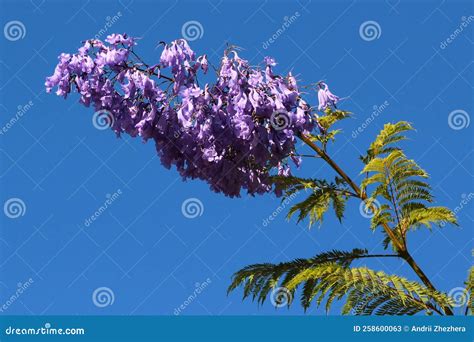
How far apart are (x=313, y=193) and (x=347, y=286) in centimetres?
121

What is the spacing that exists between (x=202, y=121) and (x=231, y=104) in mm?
333

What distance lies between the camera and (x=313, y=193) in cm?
852

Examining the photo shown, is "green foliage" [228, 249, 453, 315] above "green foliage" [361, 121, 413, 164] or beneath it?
beneath

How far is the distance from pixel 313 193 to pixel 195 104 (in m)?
1.76

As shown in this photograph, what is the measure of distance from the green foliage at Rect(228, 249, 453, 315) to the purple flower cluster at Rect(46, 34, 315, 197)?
1.22 metres

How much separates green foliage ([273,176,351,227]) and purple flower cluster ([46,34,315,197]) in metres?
0.71

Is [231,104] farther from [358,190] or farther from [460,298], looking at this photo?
[460,298]

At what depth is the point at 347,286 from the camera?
304 inches

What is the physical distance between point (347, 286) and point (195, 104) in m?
2.27

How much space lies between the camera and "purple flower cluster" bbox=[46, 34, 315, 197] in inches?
295

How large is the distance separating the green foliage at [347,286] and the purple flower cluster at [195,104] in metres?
1.22

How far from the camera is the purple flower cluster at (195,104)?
24.6 ft
